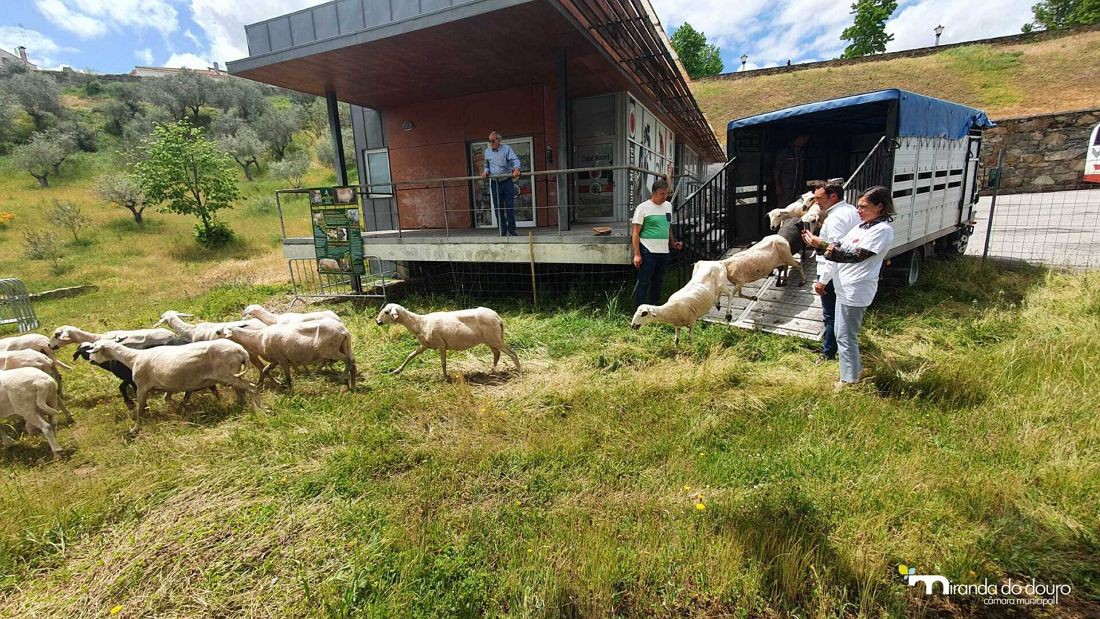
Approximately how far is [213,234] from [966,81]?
156 ft

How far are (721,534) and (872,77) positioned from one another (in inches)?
1833

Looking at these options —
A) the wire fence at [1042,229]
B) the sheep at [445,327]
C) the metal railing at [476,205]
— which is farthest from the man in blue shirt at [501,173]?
the wire fence at [1042,229]

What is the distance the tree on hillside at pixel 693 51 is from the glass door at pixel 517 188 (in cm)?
5822

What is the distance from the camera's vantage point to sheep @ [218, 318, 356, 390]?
482 cm

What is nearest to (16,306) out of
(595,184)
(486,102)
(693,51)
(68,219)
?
(486,102)

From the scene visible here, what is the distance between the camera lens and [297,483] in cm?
336

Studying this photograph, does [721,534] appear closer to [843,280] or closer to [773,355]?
[843,280]

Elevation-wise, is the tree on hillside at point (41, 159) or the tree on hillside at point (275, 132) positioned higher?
the tree on hillside at point (275, 132)

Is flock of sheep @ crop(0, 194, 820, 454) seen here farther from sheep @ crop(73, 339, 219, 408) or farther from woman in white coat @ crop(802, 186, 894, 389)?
woman in white coat @ crop(802, 186, 894, 389)

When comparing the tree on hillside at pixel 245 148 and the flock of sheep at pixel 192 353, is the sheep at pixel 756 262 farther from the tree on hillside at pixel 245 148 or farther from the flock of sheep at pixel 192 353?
the tree on hillside at pixel 245 148

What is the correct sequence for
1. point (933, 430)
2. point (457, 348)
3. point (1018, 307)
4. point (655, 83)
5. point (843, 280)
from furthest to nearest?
point (655, 83), point (1018, 307), point (457, 348), point (843, 280), point (933, 430)

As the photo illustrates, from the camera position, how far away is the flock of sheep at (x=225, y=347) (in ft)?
13.1

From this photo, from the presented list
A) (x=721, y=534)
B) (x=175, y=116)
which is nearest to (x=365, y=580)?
(x=721, y=534)

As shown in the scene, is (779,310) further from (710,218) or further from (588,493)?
(588,493)
